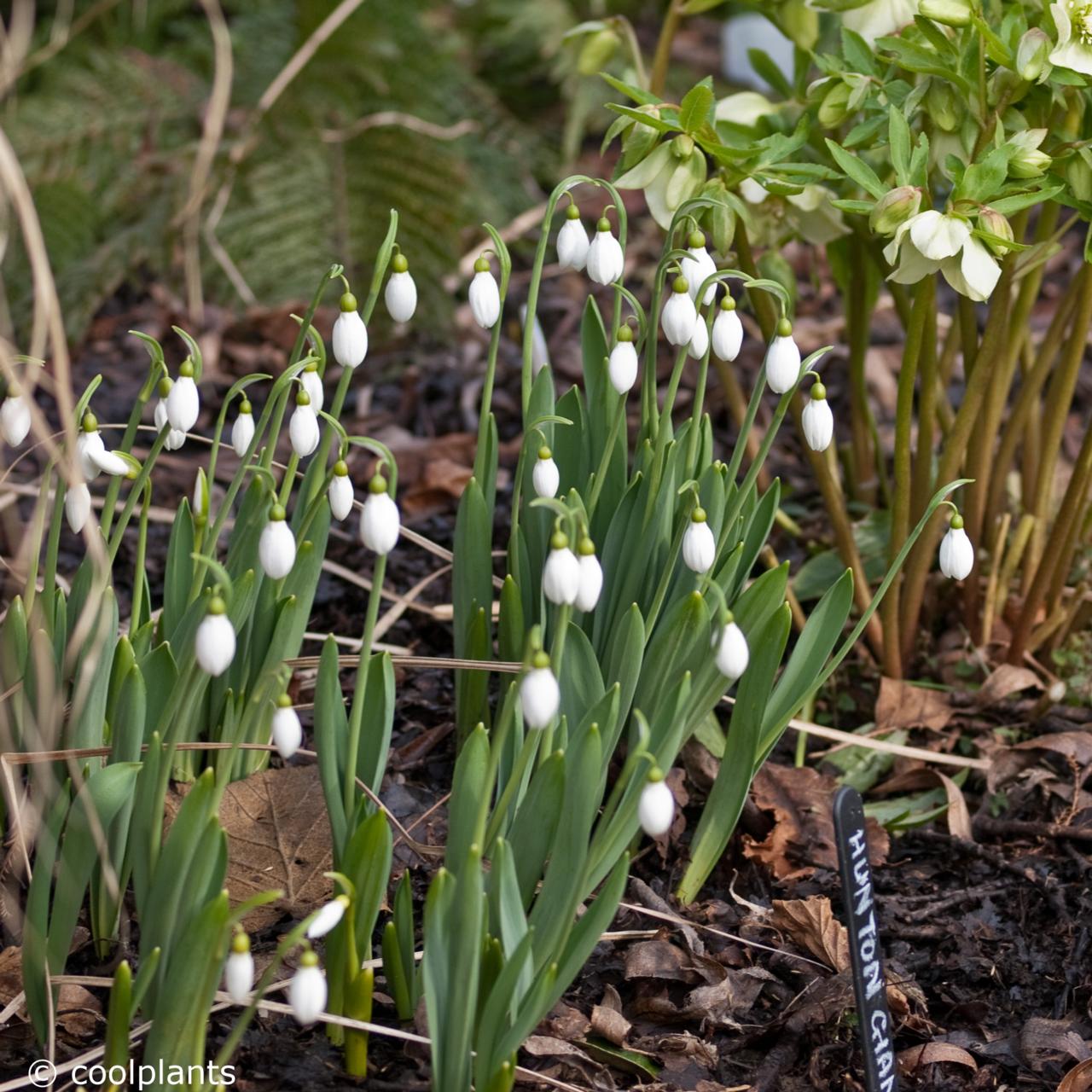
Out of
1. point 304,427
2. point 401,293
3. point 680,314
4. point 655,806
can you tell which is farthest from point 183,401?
point 655,806

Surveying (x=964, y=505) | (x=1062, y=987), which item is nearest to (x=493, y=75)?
(x=964, y=505)

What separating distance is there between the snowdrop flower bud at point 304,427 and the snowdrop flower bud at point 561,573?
301 millimetres

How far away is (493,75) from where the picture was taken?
13.4 feet

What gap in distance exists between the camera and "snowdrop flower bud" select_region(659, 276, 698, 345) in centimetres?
126

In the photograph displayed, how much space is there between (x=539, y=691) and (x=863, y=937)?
1.43 ft

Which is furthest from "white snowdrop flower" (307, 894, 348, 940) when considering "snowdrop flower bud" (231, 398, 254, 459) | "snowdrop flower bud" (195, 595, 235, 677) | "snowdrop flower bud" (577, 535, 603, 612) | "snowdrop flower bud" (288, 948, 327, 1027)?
"snowdrop flower bud" (231, 398, 254, 459)

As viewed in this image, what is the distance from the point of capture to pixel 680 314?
1.28 metres

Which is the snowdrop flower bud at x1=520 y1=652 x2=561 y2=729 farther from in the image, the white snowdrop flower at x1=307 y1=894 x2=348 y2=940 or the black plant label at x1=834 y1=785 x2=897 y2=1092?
the black plant label at x1=834 y1=785 x2=897 y2=1092

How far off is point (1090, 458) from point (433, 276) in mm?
1622

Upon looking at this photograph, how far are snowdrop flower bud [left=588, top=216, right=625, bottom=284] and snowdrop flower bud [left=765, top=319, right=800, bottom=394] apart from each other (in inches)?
7.3

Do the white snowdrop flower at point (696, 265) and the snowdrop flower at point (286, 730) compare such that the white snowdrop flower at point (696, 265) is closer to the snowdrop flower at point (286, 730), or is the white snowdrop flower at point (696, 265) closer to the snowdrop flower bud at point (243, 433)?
the snowdrop flower bud at point (243, 433)

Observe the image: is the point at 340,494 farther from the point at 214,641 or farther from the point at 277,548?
the point at 214,641

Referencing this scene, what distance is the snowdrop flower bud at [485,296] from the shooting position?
1306 mm

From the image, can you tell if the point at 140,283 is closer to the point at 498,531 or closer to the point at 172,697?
the point at 498,531
